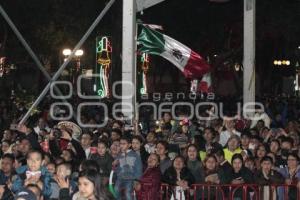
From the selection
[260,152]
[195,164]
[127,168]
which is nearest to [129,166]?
[127,168]

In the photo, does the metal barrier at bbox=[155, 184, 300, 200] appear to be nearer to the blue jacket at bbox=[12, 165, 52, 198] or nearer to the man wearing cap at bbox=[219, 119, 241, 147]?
the blue jacket at bbox=[12, 165, 52, 198]

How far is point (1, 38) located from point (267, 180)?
92.2ft

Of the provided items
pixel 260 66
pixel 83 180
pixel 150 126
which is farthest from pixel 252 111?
pixel 260 66

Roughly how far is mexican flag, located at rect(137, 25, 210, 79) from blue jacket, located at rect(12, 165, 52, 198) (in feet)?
20.2

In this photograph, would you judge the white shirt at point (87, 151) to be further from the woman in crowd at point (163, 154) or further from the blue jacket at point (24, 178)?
the blue jacket at point (24, 178)

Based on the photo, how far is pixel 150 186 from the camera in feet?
32.6

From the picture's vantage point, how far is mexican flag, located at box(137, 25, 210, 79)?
49.7 ft

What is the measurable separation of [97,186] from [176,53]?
892 centimetres

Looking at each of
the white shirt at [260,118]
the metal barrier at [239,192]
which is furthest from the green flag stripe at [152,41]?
the metal barrier at [239,192]

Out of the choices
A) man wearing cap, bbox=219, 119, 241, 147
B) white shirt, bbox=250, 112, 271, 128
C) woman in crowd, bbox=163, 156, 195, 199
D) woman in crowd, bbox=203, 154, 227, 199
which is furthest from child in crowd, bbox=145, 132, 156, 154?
white shirt, bbox=250, 112, 271, 128

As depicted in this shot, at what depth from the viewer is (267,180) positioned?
1012 cm

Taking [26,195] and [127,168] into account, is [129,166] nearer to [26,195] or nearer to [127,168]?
[127,168]

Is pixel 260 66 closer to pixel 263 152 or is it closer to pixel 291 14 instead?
pixel 291 14

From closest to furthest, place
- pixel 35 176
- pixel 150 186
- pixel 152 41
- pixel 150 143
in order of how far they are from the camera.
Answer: pixel 35 176
pixel 150 186
pixel 150 143
pixel 152 41
